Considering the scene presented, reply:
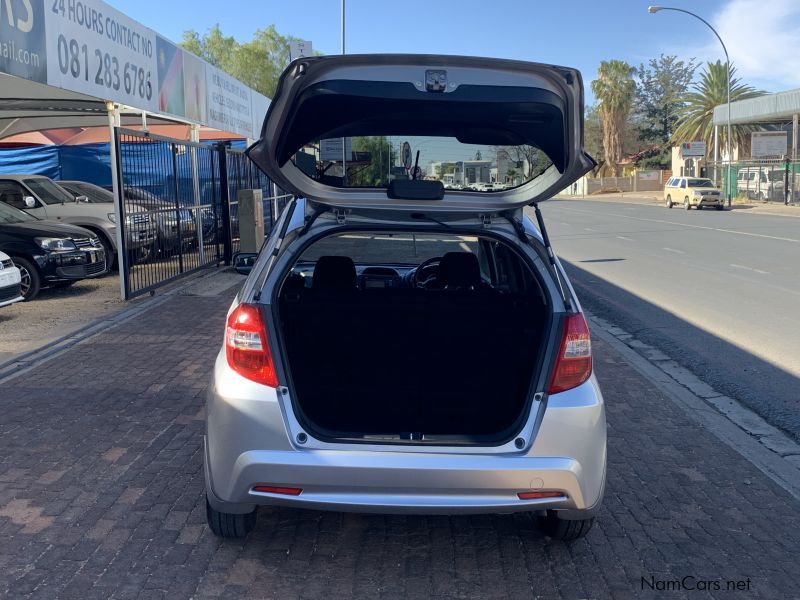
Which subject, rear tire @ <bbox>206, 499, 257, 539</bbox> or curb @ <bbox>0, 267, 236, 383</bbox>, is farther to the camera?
curb @ <bbox>0, 267, 236, 383</bbox>

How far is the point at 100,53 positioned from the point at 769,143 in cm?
4456

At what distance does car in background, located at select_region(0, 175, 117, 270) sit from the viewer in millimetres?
13820

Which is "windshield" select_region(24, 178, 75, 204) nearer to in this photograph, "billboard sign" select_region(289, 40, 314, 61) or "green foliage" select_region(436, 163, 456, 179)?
"billboard sign" select_region(289, 40, 314, 61)

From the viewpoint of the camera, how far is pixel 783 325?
9172 mm

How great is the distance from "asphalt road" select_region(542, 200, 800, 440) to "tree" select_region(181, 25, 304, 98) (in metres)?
39.3

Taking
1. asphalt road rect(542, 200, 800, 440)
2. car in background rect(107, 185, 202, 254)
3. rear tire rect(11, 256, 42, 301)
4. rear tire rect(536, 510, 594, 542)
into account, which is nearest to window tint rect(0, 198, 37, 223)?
rear tire rect(11, 256, 42, 301)

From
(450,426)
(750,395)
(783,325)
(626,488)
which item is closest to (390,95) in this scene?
(450,426)

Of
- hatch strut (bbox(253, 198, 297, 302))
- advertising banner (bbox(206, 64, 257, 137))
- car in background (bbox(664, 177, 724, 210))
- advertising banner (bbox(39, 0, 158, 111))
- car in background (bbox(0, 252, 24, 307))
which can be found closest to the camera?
hatch strut (bbox(253, 198, 297, 302))

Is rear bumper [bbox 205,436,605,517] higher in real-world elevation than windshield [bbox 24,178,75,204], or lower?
lower

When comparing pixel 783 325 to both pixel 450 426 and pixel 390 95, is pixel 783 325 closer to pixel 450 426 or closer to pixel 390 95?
pixel 450 426

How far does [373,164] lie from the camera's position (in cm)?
404

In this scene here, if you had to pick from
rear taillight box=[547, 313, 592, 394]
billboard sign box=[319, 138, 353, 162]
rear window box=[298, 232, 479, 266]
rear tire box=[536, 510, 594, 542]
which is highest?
billboard sign box=[319, 138, 353, 162]

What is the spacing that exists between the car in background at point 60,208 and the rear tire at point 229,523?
35.5 ft

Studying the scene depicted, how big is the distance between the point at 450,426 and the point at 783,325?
266 inches
